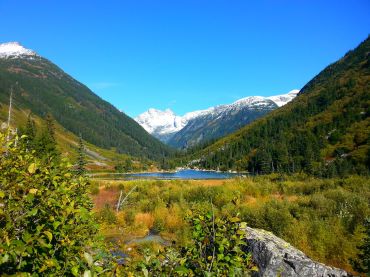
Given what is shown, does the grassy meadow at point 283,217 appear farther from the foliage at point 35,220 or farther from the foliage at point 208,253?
the foliage at point 35,220

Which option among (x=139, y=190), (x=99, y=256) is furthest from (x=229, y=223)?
(x=139, y=190)

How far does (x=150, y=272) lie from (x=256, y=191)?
34484 millimetres

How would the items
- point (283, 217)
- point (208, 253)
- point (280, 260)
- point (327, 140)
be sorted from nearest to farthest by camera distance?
point (208, 253), point (280, 260), point (283, 217), point (327, 140)

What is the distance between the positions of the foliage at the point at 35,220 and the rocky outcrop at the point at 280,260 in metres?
7.71

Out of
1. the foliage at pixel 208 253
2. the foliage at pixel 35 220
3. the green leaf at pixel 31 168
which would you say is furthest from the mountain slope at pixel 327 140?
the green leaf at pixel 31 168

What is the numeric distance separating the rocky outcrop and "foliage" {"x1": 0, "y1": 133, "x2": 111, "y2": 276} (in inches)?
303

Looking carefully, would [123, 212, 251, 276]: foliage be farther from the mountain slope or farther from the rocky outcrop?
A: the mountain slope

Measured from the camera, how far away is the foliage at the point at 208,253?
3.65m

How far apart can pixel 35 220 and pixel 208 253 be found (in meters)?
2.13

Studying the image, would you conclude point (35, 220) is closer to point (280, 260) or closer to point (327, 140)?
point (280, 260)

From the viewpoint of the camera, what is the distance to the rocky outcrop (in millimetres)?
10023

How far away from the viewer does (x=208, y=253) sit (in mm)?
4281

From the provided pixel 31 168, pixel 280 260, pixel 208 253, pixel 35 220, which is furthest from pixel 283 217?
pixel 31 168

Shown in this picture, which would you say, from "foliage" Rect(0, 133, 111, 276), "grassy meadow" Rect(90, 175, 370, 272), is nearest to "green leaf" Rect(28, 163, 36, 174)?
"foliage" Rect(0, 133, 111, 276)
